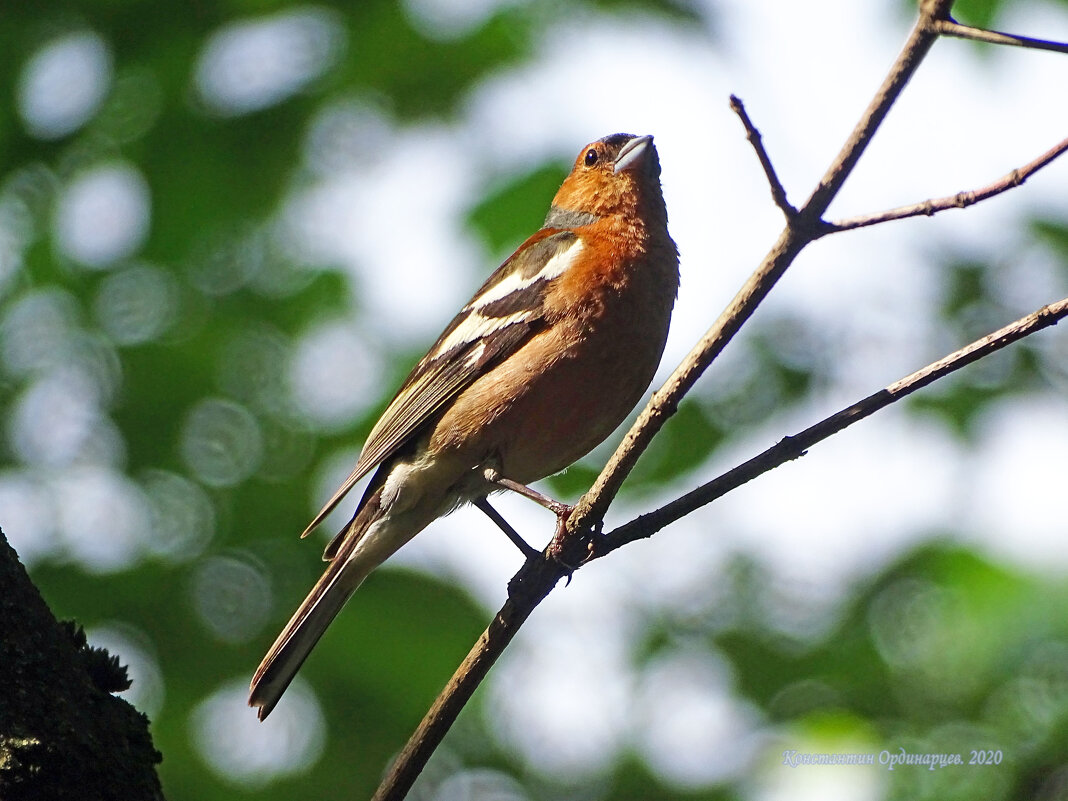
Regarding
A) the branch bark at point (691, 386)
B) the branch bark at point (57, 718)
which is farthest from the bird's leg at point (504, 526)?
the branch bark at point (57, 718)

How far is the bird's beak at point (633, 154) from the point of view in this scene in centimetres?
607

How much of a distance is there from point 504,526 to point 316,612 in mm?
982

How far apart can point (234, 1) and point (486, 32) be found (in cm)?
141

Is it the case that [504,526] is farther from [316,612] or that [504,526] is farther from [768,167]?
[768,167]

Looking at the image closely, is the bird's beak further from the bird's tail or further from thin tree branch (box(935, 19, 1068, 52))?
thin tree branch (box(935, 19, 1068, 52))

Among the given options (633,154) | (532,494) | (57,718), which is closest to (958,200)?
(532,494)

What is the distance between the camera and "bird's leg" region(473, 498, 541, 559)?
5.14m

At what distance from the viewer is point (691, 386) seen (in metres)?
3.29

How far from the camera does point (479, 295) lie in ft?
19.4

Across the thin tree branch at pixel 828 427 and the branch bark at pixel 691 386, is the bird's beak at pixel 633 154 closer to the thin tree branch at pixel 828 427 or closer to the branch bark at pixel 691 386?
the branch bark at pixel 691 386

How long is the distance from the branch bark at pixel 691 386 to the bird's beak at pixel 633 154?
292 centimetres

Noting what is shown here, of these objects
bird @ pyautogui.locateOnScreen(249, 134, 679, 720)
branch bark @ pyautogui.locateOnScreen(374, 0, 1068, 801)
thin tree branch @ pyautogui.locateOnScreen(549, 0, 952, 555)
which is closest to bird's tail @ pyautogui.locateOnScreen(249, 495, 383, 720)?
bird @ pyautogui.locateOnScreen(249, 134, 679, 720)

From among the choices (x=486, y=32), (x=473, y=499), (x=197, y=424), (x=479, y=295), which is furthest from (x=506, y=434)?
(x=486, y=32)

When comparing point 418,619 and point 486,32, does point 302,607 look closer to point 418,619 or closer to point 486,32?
point 418,619
